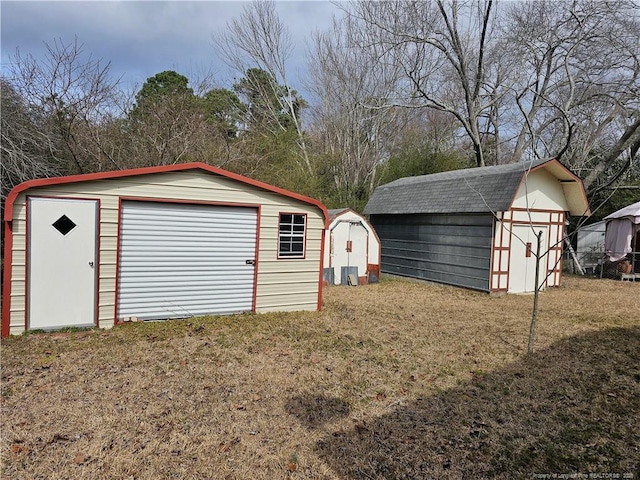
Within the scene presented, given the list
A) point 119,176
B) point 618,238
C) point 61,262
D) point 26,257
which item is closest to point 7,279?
point 26,257

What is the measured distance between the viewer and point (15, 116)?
31.1ft

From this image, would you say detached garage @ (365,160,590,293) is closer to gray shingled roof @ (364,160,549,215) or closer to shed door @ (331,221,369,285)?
gray shingled roof @ (364,160,549,215)

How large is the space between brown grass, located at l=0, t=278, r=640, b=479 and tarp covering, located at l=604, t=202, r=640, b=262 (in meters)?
8.61

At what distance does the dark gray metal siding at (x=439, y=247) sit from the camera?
11.2m

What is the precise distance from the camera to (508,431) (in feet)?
12.1

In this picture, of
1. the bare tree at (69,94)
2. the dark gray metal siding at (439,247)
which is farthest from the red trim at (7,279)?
the dark gray metal siding at (439,247)

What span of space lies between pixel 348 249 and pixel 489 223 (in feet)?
13.4

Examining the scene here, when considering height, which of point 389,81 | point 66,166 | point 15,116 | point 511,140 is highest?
point 389,81

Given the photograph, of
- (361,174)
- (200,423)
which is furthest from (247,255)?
(361,174)

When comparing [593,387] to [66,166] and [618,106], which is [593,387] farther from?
[618,106]

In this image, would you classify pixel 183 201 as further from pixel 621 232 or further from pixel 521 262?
pixel 621 232

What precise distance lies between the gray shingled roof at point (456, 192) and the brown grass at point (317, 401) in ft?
14.3

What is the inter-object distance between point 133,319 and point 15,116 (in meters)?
6.49

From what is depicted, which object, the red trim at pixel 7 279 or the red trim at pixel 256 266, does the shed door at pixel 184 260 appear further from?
the red trim at pixel 7 279
